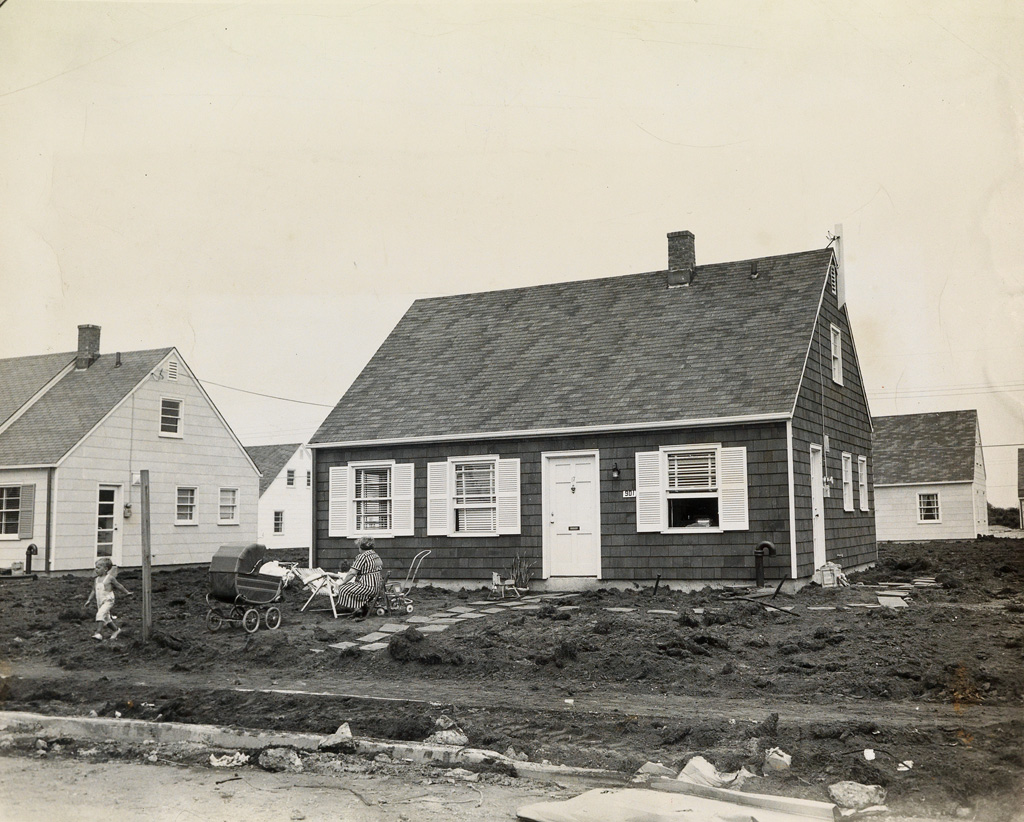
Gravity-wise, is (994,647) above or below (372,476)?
below

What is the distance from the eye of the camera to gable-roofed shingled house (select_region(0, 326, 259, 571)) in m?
22.9

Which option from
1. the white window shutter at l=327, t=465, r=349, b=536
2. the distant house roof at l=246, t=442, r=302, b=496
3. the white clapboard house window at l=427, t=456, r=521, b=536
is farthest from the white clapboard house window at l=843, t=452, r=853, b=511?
the distant house roof at l=246, t=442, r=302, b=496

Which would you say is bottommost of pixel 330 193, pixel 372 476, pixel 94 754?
pixel 94 754

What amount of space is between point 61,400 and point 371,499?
36.0 ft

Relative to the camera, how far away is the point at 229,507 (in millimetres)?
29297

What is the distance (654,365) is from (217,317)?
828cm

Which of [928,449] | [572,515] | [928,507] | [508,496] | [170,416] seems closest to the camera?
[572,515]

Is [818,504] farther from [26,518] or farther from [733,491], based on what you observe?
[26,518]

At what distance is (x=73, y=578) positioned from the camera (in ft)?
70.5

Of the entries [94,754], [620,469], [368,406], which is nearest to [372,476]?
[368,406]

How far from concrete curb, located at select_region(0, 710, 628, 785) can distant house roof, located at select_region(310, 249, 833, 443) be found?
32.7 ft

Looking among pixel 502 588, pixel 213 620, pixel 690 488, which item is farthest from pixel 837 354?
pixel 213 620

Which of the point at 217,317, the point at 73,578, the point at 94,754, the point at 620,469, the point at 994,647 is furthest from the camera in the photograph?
the point at 73,578

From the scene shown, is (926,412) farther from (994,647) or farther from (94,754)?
(94,754)
